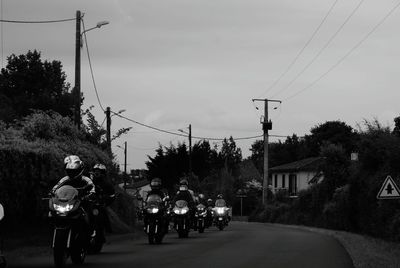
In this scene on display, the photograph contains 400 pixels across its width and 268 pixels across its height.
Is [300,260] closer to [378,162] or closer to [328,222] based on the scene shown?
[378,162]

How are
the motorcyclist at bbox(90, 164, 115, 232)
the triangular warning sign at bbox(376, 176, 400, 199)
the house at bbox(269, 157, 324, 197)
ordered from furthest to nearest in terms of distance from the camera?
the house at bbox(269, 157, 324, 197) → the triangular warning sign at bbox(376, 176, 400, 199) → the motorcyclist at bbox(90, 164, 115, 232)

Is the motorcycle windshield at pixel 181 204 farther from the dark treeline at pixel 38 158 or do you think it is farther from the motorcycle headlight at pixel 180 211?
the dark treeline at pixel 38 158

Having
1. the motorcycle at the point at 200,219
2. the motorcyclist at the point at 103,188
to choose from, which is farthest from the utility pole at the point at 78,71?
the motorcyclist at the point at 103,188

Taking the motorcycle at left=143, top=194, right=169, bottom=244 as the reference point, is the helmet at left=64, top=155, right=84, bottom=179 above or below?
above

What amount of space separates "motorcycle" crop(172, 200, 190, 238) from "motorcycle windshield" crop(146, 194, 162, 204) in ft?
11.8

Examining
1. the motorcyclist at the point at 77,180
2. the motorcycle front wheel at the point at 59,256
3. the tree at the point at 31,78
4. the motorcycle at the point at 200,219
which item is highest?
the tree at the point at 31,78

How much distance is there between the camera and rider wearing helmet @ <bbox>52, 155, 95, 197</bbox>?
13910mm

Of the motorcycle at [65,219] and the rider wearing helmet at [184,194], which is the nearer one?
the motorcycle at [65,219]

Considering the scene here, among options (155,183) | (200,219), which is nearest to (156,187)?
(155,183)

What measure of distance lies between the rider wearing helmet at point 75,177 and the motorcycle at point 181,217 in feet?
37.4

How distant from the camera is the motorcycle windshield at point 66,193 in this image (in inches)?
518

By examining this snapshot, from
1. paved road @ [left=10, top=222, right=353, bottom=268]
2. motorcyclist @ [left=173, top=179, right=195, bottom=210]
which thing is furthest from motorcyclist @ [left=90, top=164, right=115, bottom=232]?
motorcyclist @ [left=173, top=179, right=195, bottom=210]

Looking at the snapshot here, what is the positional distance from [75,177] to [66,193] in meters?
0.79

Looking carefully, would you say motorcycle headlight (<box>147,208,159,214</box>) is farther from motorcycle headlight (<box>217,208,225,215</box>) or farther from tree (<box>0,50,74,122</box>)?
tree (<box>0,50,74,122</box>)
